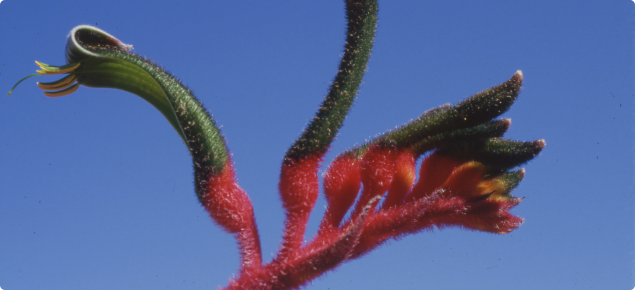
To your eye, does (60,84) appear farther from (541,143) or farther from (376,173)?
(541,143)

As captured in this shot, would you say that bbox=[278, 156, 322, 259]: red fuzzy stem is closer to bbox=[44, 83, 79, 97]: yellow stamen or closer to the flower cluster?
the flower cluster

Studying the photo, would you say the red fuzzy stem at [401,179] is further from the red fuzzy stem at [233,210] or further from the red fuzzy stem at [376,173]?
the red fuzzy stem at [233,210]

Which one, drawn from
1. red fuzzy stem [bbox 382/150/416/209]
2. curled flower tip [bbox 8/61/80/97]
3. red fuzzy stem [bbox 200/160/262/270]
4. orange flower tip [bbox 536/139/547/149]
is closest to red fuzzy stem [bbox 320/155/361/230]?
red fuzzy stem [bbox 382/150/416/209]

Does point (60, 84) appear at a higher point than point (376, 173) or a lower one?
higher

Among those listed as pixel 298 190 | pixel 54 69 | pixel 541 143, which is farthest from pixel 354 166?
pixel 54 69

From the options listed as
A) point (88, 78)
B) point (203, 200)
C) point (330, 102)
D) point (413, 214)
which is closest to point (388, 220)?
point (413, 214)

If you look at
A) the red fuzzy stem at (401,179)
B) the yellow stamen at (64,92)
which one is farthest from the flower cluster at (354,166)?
the yellow stamen at (64,92)

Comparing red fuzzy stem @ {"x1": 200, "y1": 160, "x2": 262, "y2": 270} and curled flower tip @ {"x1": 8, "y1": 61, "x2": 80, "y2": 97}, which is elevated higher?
curled flower tip @ {"x1": 8, "y1": 61, "x2": 80, "y2": 97}

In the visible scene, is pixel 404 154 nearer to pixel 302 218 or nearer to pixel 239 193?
pixel 302 218
